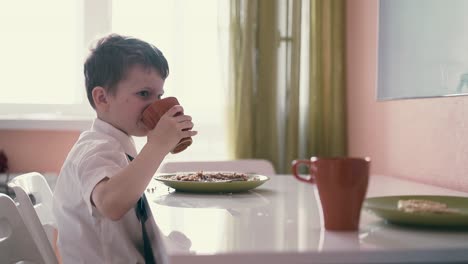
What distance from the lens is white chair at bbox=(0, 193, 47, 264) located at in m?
1.15

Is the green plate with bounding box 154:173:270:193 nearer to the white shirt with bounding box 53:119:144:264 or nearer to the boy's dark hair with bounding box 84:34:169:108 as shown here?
the white shirt with bounding box 53:119:144:264

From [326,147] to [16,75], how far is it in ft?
4.60

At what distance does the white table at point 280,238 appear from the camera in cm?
72

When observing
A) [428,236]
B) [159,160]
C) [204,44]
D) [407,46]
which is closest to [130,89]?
[159,160]

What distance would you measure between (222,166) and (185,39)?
0.88 meters

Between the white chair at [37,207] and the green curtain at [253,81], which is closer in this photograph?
the white chair at [37,207]

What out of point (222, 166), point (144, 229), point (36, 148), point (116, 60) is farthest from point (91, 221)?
point (36, 148)

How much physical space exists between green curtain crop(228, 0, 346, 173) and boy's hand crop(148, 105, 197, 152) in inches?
54.8

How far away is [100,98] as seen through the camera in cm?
142

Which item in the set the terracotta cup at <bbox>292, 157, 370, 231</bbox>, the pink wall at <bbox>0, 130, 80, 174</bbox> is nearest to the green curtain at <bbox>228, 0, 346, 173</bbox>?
the pink wall at <bbox>0, 130, 80, 174</bbox>

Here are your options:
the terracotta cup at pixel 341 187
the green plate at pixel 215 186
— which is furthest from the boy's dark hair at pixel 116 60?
the terracotta cup at pixel 341 187

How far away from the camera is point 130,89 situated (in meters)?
1.39

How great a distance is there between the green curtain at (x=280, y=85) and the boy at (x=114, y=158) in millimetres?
1166

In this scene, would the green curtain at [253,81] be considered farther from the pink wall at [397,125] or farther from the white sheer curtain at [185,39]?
the pink wall at [397,125]
